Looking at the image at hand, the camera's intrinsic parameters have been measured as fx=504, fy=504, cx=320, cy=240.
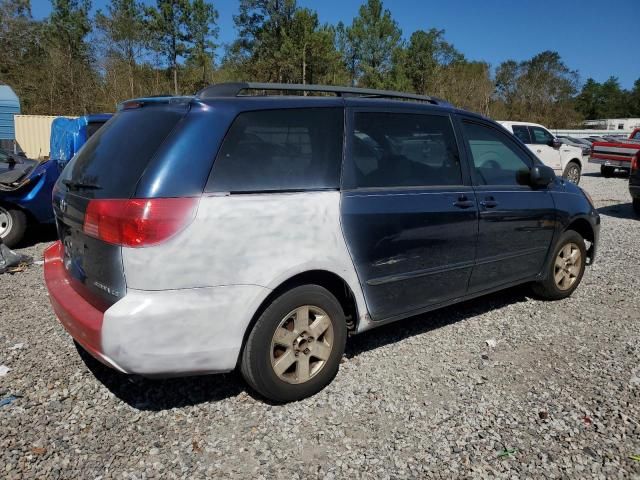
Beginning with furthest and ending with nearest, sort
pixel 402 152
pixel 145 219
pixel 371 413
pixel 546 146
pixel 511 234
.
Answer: pixel 546 146
pixel 511 234
pixel 402 152
pixel 371 413
pixel 145 219

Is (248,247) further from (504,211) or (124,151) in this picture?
(504,211)

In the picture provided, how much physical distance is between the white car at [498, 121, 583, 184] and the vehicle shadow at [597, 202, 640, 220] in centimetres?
229

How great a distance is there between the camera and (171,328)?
2492 mm

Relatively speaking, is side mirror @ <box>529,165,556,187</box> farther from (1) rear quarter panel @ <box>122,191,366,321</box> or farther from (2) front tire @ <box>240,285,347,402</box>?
(2) front tire @ <box>240,285,347,402</box>

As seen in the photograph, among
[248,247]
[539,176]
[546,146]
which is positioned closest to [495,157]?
[539,176]

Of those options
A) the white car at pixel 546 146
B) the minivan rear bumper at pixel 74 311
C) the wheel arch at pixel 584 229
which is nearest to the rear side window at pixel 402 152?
the minivan rear bumper at pixel 74 311

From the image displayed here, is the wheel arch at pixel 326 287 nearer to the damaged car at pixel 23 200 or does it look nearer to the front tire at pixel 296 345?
the front tire at pixel 296 345

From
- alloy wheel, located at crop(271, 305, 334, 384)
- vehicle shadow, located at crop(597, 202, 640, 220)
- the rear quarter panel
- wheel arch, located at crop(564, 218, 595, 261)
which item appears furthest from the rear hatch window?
vehicle shadow, located at crop(597, 202, 640, 220)

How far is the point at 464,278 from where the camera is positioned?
386cm

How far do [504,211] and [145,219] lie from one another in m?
2.83

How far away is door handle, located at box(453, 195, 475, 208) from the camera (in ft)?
12.1

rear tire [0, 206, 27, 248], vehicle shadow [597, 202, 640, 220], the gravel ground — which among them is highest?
rear tire [0, 206, 27, 248]

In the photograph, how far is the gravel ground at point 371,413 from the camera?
8.32 feet

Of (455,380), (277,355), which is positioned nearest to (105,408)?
(277,355)
